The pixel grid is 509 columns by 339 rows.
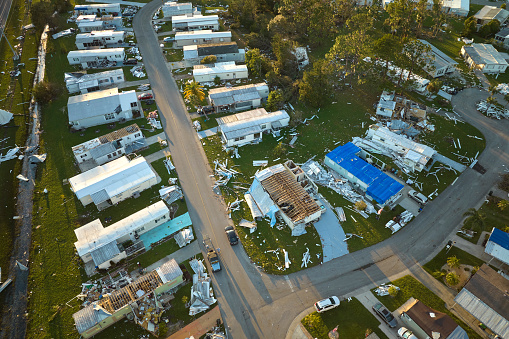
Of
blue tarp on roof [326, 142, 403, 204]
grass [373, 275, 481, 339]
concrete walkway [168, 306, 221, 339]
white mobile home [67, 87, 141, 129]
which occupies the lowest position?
concrete walkway [168, 306, 221, 339]

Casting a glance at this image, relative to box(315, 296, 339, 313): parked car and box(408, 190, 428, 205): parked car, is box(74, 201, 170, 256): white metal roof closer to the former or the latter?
box(315, 296, 339, 313): parked car

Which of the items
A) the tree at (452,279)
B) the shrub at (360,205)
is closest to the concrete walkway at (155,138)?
the shrub at (360,205)

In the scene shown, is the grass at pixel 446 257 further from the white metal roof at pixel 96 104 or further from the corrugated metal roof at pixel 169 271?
the white metal roof at pixel 96 104

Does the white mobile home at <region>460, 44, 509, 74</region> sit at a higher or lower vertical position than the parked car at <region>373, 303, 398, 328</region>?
higher

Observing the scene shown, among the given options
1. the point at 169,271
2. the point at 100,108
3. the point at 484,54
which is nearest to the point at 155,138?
the point at 100,108

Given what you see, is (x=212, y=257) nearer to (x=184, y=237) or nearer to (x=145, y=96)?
(x=184, y=237)

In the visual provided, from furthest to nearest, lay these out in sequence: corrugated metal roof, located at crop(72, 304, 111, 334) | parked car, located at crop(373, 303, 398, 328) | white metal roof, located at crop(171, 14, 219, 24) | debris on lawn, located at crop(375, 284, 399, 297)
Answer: white metal roof, located at crop(171, 14, 219, 24) < debris on lawn, located at crop(375, 284, 399, 297) < parked car, located at crop(373, 303, 398, 328) < corrugated metal roof, located at crop(72, 304, 111, 334)

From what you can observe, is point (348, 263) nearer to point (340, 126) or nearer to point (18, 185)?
point (340, 126)

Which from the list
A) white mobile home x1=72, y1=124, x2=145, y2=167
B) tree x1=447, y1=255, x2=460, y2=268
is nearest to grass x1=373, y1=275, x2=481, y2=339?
tree x1=447, y1=255, x2=460, y2=268
